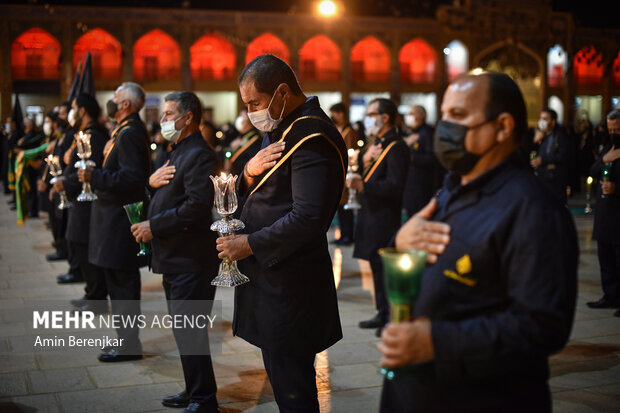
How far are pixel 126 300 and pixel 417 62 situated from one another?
39063 mm

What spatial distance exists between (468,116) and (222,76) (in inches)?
1513

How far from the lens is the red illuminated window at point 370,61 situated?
4184 cm

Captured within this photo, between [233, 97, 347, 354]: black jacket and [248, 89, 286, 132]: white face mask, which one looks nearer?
[233, 97, 347, 354]: black jacket

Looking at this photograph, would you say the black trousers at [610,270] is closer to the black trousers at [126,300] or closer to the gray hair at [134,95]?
the black trousers at [126,300]

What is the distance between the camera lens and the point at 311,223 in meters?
3.40

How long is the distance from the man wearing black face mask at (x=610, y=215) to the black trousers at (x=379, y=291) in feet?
7.92

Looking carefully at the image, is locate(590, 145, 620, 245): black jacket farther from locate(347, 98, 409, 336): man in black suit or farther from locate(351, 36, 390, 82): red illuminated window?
locate(351, 36, 390, 82): red illuminated window

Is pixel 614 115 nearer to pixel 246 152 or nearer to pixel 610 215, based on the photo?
pixel 610 215

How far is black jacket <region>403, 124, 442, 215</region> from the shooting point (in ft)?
37.0

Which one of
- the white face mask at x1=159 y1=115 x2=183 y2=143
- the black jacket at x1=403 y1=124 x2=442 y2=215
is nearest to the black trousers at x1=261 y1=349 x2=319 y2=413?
the white face mask at x1=159 y1=115 x2=183 y2=143

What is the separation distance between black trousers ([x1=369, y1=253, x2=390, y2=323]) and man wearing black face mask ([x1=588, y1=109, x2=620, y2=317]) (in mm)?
2413

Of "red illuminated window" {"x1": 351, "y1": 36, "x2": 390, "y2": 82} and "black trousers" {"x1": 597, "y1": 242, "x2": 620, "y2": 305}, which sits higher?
"red illuminated window" {"x1": 351, "y1": 36, "x2": 390, "y2": 82}

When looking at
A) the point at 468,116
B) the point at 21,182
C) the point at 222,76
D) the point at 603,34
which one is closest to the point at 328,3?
the point at 21,182

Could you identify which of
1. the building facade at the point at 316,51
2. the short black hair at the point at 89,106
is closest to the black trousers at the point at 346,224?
the short black hair at the point at 89,106
